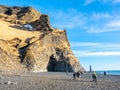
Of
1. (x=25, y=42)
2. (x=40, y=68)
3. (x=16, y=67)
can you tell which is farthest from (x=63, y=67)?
(x=16, y=67)

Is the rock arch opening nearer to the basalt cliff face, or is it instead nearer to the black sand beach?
the basalt cliff face

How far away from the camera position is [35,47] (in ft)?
302

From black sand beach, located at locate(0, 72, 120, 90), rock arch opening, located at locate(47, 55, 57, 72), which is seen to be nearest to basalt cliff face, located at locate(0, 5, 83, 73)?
rock arch opening, located at locate(47, 55, 57, 72)

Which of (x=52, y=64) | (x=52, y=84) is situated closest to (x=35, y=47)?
(x=52, y=64)

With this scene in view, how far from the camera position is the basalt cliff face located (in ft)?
270

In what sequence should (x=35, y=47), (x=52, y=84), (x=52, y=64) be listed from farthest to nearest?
1. (x=52, y=64)
2. (x=35, y=47)
3. (x=52, y=84)

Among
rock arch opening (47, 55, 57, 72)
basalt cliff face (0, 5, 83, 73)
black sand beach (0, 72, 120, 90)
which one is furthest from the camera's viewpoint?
rock arch opening (47, 55, 57, 72)

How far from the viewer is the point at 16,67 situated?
79000 millimetres

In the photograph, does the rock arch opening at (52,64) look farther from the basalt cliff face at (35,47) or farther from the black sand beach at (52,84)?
the black sand beach at (52,84)

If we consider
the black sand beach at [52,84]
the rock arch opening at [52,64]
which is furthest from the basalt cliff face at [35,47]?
the black sand beach at [52,84]

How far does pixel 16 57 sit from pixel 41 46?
45.2 ft

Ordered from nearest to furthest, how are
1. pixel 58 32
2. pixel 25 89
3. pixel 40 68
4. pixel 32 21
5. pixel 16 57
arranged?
pixel 25 89, pixel 16 57, pixel 40 68, pixel 58 32, pixel 32 21

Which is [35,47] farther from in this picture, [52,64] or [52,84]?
[52,84]

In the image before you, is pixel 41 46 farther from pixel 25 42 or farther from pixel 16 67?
pixel 16 67
